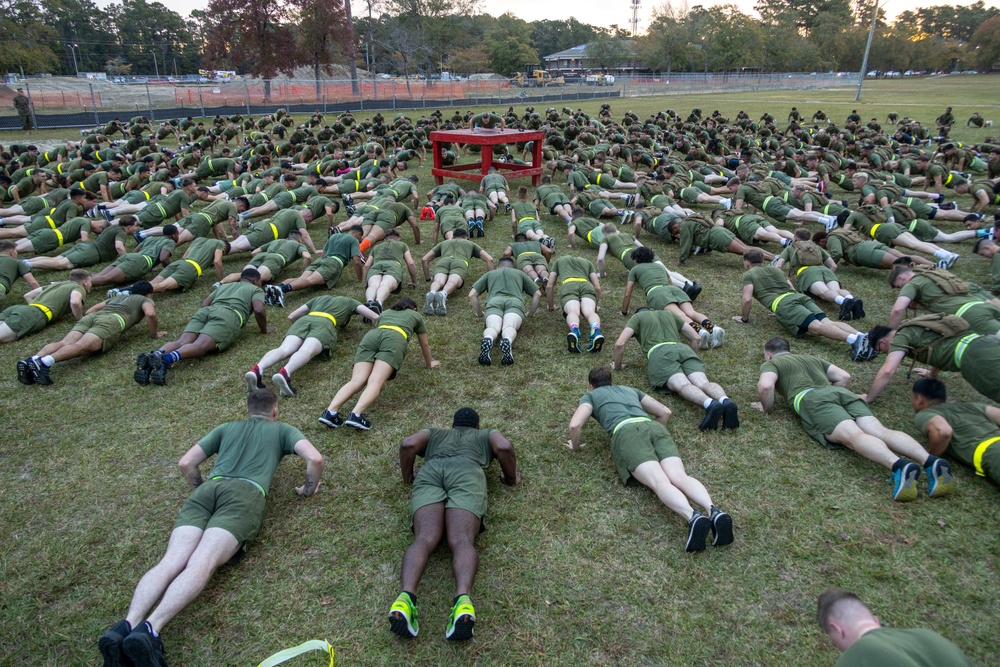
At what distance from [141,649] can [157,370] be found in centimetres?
419

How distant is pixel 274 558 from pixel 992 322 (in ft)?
24.8

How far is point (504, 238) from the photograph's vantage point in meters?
12.4

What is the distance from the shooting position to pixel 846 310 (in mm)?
7984

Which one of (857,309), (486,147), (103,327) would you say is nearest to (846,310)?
(857,309)

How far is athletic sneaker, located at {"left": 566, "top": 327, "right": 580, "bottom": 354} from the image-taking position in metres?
7.32

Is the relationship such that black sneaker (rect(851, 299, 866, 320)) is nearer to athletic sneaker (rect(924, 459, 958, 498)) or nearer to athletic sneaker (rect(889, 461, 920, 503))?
athletic sneaker (rect(924, 459, 958, 498))

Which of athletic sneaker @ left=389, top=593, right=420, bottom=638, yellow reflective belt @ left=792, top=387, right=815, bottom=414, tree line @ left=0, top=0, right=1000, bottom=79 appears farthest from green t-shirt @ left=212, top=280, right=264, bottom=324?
tree line @ left=0, top=0, right=1000, bottom=79

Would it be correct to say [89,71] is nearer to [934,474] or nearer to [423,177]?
[423,177]

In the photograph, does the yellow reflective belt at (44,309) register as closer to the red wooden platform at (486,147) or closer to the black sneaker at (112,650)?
the black sneaker at (112,650)

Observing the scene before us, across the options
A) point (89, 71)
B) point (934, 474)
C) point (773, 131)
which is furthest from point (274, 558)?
point (89, 71)

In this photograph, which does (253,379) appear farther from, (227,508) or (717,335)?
(717,335)

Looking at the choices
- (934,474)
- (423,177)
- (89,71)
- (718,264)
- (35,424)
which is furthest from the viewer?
(89,71)

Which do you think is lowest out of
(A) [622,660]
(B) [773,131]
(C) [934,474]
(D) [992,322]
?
(A) [622,660]

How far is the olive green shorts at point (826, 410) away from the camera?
17.6ft
